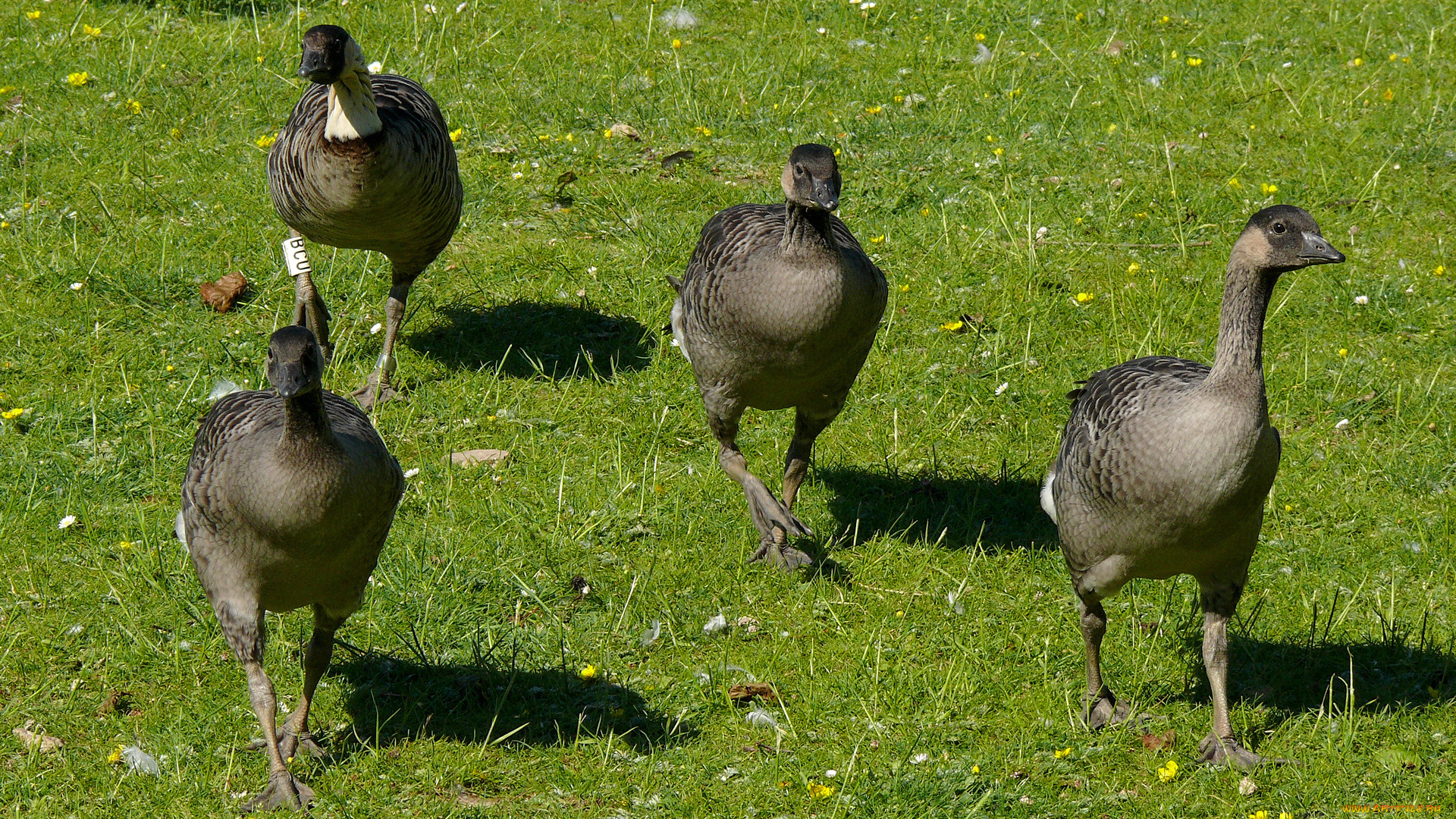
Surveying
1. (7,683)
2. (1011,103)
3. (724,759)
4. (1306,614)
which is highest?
(1011,103)

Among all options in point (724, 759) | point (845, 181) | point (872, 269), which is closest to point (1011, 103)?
point (845, 181)

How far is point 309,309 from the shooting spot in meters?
7.95

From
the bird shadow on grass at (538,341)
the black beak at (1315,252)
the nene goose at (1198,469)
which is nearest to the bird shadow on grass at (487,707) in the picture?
the nene goose at (1198,469)

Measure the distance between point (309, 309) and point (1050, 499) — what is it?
14.9ft

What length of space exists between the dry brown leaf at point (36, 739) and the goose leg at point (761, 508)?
312cm

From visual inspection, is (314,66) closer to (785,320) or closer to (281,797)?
(785,320)

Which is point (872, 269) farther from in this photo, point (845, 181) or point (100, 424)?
point (100, 424)

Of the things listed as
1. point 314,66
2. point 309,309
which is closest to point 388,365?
point 309,309

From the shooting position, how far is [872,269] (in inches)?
259

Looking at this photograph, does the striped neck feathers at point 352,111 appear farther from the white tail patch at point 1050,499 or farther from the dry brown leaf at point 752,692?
the white tail patch at point 1050,499

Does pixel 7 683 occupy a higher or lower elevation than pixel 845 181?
lower

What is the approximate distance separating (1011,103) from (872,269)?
4.91 m

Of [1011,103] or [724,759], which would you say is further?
[1011,103]

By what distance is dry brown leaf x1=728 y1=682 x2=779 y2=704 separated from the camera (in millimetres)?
5785
